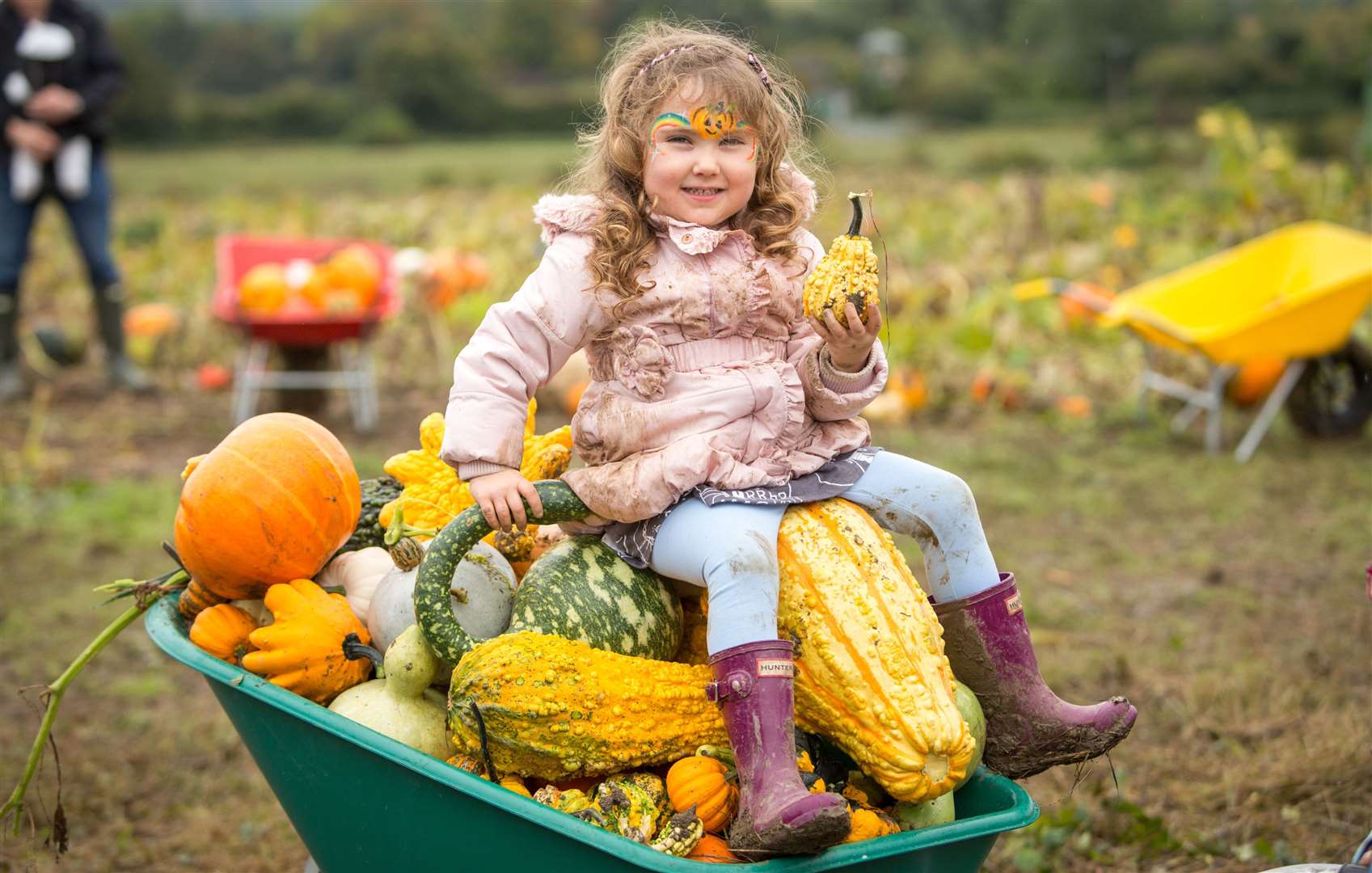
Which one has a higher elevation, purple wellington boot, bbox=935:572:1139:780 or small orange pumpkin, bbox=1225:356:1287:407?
purple wellington boot, bbox=935:572:1139:780

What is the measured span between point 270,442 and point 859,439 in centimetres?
107

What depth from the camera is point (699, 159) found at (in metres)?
2.35

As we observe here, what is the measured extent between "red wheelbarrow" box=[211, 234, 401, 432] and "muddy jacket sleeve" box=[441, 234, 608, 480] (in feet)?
14.9

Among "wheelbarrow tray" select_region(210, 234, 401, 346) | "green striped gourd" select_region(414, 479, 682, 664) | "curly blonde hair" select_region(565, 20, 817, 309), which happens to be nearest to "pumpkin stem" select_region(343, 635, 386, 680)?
"green striped gourd" select_region(414, 479, 682, 664)

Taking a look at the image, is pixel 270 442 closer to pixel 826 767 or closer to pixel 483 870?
pixel 483 870

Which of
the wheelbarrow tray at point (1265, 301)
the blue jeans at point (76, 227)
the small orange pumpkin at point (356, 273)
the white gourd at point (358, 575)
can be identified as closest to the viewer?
the white gourd at point (358, 575)

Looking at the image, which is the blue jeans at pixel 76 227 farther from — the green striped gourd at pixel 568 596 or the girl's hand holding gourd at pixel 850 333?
the girl's hand holding gourd at pixel 850 333

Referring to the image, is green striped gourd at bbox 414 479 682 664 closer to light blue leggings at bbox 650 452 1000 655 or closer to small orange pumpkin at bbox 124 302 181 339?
light blue leggings at bbox 650 452 1000 655

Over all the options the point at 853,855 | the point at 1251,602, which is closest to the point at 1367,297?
the point at 1251,602

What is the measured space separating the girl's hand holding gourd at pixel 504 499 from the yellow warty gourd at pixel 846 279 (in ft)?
1.85

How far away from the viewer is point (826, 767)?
2215mm

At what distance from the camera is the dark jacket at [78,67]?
24.2 ft

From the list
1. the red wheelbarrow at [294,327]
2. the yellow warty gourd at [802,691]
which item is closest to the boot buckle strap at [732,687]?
the yellow warty gourd at [802,691]

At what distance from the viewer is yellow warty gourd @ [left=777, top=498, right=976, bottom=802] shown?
2023mm
